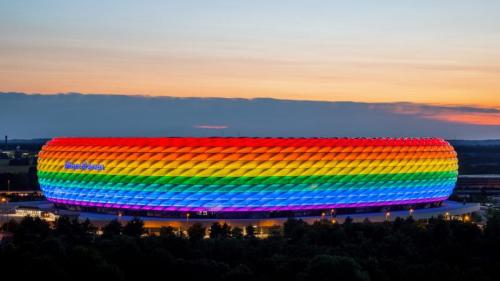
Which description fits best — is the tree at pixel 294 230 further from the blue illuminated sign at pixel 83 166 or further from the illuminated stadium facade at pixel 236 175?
the blue illuminated sign at pixel 83 166

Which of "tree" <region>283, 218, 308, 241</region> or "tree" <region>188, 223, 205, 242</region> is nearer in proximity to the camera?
"tree" <region>188, 223, 205, 242</region>

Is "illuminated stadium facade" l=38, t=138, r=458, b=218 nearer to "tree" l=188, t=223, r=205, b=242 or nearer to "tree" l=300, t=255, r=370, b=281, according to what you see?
"tree" l=188, t=223, r=205, b=242

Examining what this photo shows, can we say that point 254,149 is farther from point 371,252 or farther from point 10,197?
point 10,197

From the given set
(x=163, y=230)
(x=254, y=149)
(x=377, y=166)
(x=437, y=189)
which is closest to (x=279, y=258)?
(x=163, y=230)

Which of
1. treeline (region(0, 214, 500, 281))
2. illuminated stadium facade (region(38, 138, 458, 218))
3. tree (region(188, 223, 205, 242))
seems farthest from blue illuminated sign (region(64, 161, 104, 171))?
tree (region(188, 223, 205, 242))

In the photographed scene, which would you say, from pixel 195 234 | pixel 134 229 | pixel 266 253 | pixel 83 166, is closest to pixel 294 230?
pixel 195 234

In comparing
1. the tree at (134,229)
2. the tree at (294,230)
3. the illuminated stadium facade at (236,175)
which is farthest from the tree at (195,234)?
the illuminated stadium facade at (236,175)

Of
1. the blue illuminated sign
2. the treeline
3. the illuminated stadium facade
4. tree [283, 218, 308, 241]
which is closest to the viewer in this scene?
the treeline
